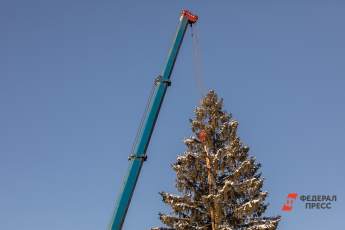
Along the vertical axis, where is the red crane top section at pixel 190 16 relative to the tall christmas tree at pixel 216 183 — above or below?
above

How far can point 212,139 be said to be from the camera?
31.5m

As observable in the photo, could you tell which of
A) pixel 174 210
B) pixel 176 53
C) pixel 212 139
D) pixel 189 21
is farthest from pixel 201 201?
pixel 189 21

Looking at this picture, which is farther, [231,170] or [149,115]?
[231,170]

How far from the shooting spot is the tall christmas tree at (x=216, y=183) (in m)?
28.1

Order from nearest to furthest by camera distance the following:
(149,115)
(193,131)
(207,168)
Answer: (149,115) < (207,168) < (193,131)

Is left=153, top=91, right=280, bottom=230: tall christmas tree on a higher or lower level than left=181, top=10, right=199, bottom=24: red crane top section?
lower

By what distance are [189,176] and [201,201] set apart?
5.77 ft

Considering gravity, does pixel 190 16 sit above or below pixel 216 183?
above

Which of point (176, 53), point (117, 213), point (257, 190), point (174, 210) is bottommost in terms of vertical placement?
point (117, 213)

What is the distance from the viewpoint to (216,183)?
2972cm

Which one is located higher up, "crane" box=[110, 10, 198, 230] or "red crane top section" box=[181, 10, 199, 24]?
"red crane top section" box=[181, 10, 199, 24]

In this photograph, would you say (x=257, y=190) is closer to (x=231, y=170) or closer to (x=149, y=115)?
(x=231, y=170)

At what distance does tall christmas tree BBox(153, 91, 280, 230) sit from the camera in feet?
92.2

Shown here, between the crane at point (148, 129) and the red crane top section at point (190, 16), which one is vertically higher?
the red crane top section at point (190, 16)
